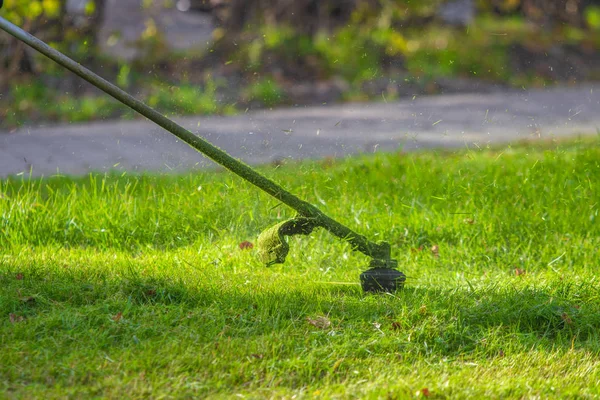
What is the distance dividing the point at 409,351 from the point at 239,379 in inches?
21.7

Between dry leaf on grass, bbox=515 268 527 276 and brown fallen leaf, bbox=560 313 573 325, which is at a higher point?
brown fallen leaf, bbox=560 313 573 325

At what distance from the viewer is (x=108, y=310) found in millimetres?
2604

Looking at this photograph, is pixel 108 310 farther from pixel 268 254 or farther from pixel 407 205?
pixel 407 205

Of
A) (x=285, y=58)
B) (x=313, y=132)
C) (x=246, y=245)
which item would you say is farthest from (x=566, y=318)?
(x=285, y=58)

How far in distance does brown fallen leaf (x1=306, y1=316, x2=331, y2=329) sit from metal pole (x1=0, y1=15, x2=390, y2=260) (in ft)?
1.15

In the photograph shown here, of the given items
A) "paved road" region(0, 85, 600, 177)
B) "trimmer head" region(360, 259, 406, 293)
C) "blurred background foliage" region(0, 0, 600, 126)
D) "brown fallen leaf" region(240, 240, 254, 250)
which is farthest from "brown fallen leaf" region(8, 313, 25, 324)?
"blurred background foliage" region(0, 0, 600, 126)

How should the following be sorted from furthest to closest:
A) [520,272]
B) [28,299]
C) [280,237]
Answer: [520,272], [280,237], [28,299]

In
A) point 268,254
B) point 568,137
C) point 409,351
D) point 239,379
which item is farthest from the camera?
point 568,137

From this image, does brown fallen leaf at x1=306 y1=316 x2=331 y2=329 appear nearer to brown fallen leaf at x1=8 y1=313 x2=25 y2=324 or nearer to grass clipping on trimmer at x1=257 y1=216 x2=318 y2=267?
grass clipping on trimmer at x1=257 y1=216 x2=318 y2=267

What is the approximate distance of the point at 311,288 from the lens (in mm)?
2916

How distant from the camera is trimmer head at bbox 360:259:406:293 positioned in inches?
113

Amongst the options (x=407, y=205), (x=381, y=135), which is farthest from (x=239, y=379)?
(x=381, y=135)

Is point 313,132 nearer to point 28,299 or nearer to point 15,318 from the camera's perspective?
point 28,299

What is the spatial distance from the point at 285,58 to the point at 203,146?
475cm
